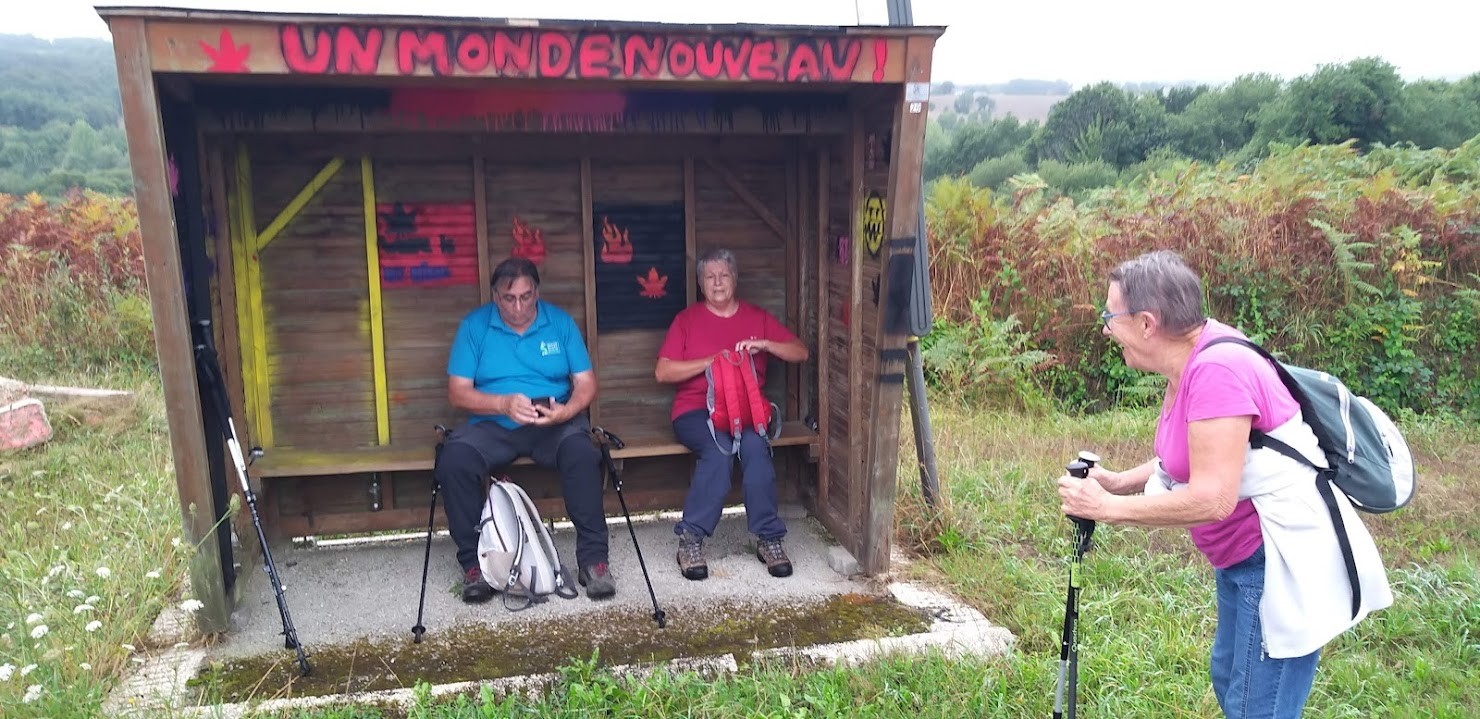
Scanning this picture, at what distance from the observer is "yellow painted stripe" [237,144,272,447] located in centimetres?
437

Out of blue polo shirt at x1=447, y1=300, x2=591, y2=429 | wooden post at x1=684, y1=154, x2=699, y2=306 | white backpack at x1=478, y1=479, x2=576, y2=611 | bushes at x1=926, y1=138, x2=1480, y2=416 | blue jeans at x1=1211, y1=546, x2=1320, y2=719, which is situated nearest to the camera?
blue jeans at x1=1211, y1=546, x2=1320, y2=719

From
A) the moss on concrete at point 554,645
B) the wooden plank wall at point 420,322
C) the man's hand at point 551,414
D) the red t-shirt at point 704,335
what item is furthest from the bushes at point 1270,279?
the wooden plank wall at point 420,322

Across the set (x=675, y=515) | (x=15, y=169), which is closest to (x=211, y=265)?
(x=675, y=515)

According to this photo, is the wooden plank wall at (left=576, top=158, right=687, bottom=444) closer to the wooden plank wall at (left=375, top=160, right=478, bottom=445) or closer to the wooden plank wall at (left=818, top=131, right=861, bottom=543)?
the wooden plank wall at (left=375, top=160, right=478, bottom=445)

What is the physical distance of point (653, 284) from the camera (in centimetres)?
494

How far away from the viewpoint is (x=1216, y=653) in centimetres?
257

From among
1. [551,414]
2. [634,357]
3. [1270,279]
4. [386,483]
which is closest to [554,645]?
[551,414]

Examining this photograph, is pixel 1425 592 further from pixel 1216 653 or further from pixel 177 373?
pixel 177 373

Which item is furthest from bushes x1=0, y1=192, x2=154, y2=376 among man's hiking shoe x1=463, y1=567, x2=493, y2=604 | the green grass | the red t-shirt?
the red t-shirt

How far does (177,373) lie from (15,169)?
1565 inches

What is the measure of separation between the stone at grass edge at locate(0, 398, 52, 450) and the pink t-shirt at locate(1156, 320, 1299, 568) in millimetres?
6718

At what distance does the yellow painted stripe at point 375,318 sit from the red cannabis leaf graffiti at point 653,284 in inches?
48.4

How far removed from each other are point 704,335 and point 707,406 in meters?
0.33

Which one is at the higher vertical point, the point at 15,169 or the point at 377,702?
the point at 15,169
